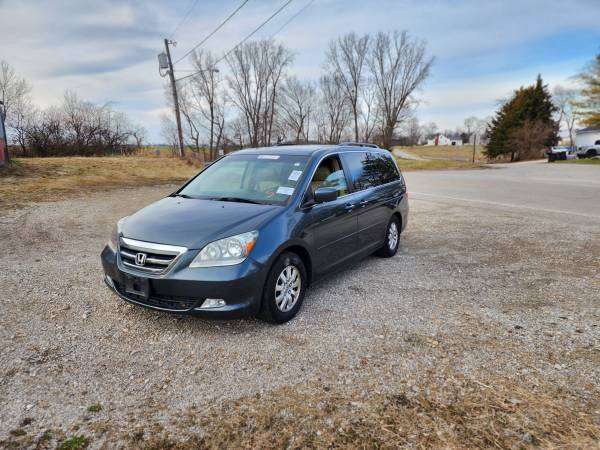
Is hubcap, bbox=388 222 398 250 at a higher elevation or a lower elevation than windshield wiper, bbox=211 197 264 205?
lower

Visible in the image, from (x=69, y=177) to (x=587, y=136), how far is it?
66.2m

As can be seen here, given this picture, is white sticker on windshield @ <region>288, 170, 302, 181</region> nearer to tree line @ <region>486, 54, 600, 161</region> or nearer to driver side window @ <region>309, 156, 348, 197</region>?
driver side window @ <region>309, 156, 348, 197</region>

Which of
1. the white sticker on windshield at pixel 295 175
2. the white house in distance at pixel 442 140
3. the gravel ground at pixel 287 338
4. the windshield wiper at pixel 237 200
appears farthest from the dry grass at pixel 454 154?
the windshield wiper at pixel 237 200

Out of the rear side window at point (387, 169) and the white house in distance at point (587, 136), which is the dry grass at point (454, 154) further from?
the rear side window at point (387, 169)

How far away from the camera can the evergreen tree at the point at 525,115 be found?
4547 cm

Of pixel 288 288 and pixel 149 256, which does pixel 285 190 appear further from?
pixel 149 256

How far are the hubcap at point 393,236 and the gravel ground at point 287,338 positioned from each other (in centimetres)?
23

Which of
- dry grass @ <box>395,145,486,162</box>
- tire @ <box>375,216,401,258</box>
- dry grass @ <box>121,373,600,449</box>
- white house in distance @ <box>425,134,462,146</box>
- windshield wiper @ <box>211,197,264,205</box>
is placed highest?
white house in distance @ <box>425,134,462,146</box>

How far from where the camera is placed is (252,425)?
2414 mm

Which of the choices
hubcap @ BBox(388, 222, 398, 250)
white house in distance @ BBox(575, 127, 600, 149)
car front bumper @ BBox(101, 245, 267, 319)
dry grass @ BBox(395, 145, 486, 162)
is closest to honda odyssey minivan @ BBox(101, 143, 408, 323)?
car front bumper @ BBox(101, 245, 267, 319)

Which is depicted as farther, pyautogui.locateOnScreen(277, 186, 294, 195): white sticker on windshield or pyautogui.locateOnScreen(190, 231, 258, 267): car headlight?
pyautogui.locateOnScreen(277, 186, 294, 195): white sticker on windshield

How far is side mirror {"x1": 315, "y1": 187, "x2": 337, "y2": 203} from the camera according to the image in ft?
13.0

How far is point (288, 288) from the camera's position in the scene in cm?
374

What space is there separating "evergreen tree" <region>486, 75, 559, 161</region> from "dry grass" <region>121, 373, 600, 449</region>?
160 ft
